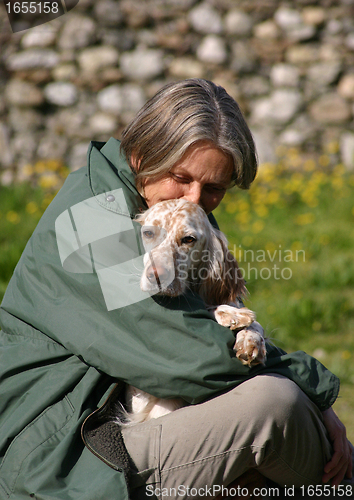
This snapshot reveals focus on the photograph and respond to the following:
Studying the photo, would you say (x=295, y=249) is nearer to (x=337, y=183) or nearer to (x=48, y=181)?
(x=337, y=183)

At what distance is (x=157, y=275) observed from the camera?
6.05ft

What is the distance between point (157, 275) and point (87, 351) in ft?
1.18

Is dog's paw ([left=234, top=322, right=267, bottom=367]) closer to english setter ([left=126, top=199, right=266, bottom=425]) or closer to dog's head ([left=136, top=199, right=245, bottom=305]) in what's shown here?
english setter ([left=126, top=199, right=266, bottom=425])

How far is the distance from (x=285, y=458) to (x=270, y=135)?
4.95m

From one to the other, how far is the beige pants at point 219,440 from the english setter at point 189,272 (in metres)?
0.12

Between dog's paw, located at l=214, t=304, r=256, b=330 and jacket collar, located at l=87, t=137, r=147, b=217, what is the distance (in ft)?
1.71

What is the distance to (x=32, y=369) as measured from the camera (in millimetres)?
1867

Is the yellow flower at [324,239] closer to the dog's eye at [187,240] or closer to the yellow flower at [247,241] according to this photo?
the yellow flower at [247,241]

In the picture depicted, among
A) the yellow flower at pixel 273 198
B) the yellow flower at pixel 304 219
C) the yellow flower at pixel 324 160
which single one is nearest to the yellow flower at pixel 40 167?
the yellow flower at pixel 273 198

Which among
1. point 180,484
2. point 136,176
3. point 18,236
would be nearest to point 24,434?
point 180,484

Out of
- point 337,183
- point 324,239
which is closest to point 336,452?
point 324,239

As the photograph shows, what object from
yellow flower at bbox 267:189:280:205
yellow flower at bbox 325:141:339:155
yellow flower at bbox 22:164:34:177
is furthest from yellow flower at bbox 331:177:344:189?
yellow flower at bbox 22:164:34:177

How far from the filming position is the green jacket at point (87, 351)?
1.69 m

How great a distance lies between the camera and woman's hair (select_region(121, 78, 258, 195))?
7.04ft
